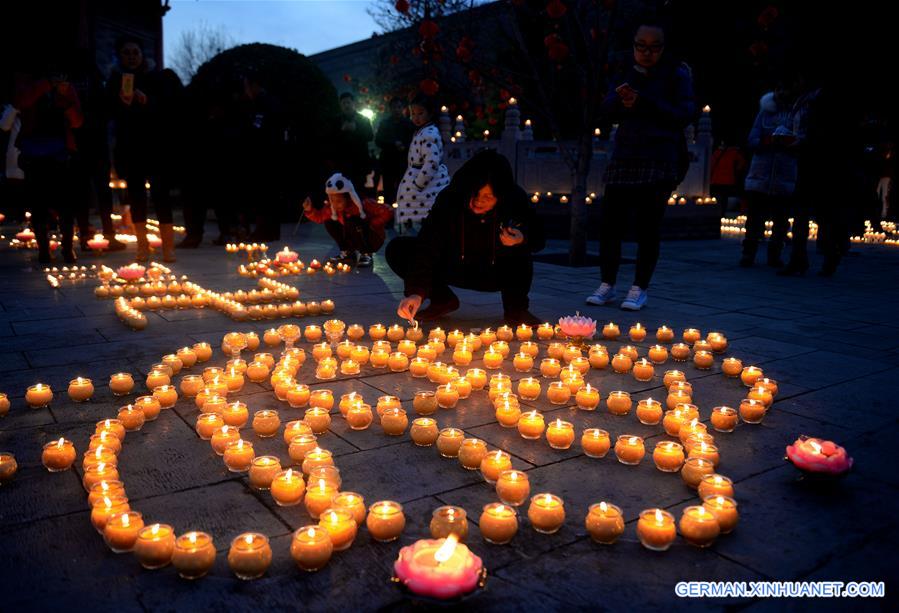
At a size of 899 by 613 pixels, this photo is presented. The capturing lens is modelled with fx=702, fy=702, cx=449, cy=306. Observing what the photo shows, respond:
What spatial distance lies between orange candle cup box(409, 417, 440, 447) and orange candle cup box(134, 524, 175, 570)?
1122 mm

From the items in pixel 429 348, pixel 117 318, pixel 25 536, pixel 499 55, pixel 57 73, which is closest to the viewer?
pixel 25 536

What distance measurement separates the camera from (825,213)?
7801 mm

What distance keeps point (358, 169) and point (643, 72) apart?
664 cm

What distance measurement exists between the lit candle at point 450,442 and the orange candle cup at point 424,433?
0.10 meters

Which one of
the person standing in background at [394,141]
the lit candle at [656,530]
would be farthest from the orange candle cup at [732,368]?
the person standing in background at [394,141]

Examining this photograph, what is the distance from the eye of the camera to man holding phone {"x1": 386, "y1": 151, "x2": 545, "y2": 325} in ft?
16.2

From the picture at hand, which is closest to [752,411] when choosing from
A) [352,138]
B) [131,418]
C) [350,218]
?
[131,418]

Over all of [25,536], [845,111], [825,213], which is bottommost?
[25,536]

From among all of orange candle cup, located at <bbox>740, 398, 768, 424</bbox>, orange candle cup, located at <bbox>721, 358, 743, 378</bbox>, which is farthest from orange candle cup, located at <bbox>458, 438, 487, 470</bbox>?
orange candle cup, located at <bbox>721, 358, 743, 378</bbox>

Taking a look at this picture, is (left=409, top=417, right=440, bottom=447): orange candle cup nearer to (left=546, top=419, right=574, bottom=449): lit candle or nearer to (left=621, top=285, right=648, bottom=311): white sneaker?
(left=546, top=419, right=574, bottom=449): lit candle

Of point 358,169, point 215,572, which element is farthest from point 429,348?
point 358,169

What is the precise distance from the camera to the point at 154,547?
196 centimetres

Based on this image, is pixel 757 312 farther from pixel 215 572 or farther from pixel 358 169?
pixel 358 169

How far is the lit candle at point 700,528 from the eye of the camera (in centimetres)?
209
